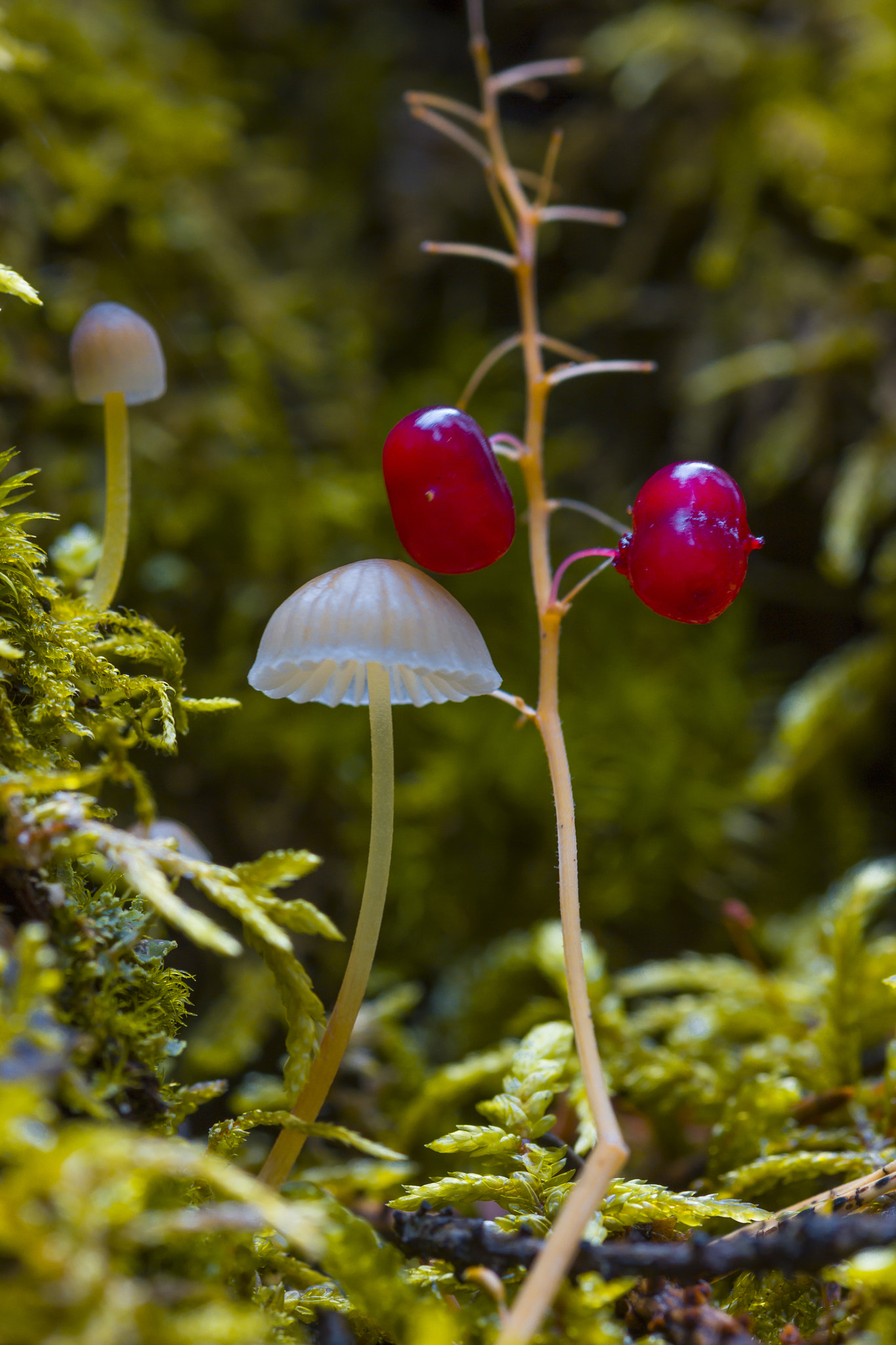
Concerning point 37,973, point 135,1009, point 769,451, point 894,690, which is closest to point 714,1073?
point 135,1009

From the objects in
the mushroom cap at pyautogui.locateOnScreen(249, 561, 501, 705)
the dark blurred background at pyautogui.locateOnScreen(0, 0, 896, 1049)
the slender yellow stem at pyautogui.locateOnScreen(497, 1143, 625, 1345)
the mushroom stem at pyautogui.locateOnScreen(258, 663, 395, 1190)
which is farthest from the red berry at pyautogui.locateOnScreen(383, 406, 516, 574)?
the dark blurred background at pyautogui.locateOnScreen(0, 0, 896, 1049)

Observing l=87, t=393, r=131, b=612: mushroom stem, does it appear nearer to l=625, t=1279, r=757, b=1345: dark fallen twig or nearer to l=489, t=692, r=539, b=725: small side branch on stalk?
l=489, t=692, r=539, b=725: small side branch on stalk

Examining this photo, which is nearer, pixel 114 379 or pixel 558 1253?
pixel 558 1253

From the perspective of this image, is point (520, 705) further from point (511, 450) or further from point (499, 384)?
point (499, 384)

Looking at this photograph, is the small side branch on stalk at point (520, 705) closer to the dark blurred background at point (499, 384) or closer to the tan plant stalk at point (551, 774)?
the tan plant stalk at point (551, 774)

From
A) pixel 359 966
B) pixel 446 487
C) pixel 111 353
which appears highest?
pixel 111 353

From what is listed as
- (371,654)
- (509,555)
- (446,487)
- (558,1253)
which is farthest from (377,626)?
(509,555)

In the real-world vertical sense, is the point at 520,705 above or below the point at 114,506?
below
